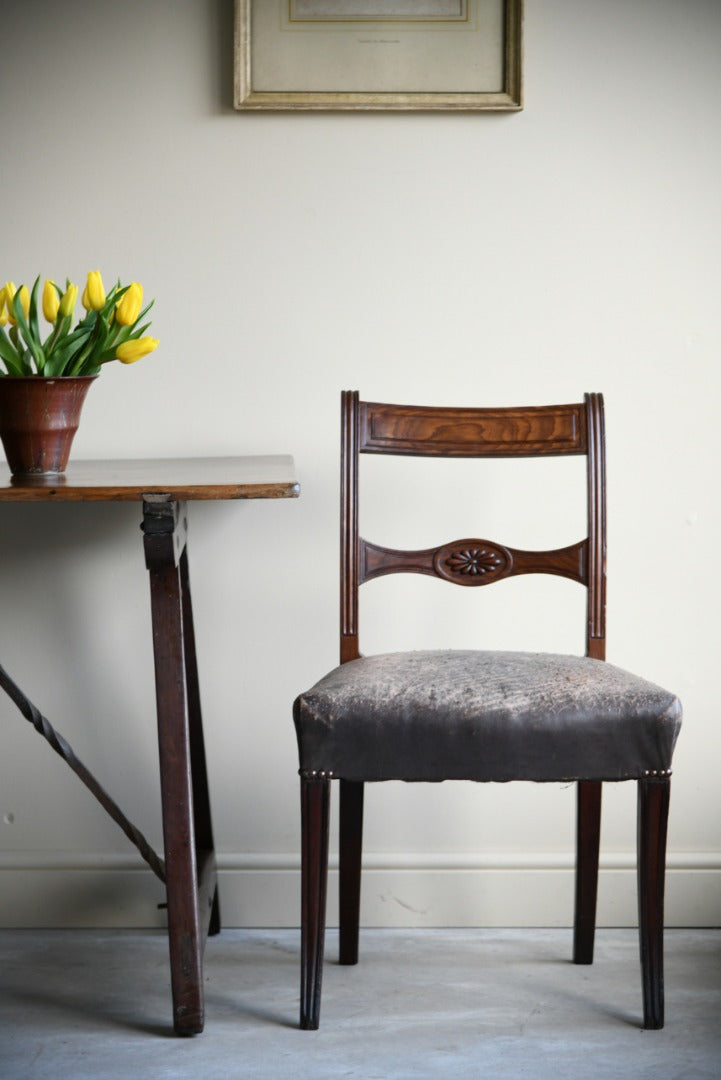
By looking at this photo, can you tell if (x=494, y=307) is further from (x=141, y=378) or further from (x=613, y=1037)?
(x=613, y=1037)

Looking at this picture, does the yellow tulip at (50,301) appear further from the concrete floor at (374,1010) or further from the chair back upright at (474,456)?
the concrete floor at (374,1010)

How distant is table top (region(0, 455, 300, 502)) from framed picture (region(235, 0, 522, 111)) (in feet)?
2.37

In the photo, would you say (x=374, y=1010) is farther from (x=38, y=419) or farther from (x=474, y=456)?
(x=38, y=419)

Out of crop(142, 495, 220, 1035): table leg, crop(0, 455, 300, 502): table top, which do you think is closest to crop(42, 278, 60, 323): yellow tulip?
crop(0, 455, 300, 502): table top

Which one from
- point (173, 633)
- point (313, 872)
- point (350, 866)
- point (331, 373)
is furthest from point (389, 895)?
point (331, 373)

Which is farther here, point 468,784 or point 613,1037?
point 468,784

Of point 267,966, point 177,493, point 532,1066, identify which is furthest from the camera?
point 267,966

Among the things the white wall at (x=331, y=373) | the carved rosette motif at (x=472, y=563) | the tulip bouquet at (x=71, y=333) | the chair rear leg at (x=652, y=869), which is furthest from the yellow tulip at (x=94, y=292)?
the chair rear leg at (x=652, y=869)

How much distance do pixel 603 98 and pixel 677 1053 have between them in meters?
1.58

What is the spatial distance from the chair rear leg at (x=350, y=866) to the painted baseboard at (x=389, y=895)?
0.58ft

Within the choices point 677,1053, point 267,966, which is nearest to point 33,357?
point 267,966

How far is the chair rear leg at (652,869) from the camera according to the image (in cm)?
150

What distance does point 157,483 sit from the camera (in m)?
1.44

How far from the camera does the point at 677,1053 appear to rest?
60.1 inches
